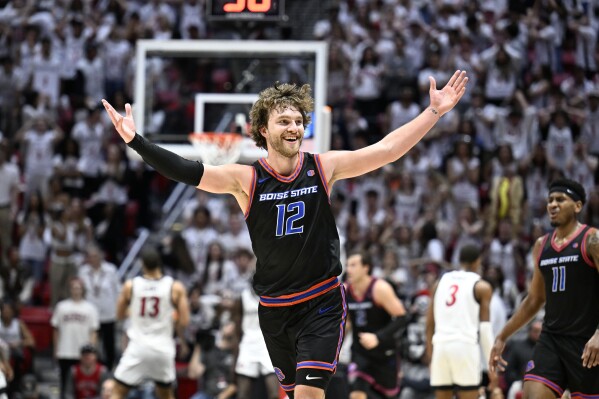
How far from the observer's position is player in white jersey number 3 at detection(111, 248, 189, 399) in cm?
1196

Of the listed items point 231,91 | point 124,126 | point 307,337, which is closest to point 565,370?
point 307,337

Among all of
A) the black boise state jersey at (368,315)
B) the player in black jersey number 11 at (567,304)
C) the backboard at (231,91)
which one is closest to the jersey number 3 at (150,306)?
the black boise state jersey at (368,315)

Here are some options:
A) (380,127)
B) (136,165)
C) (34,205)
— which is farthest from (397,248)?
(34,205)

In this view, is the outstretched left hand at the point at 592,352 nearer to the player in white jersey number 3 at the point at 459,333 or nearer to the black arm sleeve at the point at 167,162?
the player in white jersey number 3 at the point at 459,333

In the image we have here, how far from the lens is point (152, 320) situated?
12133 mm

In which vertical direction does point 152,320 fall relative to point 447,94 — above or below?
below

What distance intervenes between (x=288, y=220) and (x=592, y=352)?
2.72 metres

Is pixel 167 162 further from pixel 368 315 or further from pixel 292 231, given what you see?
pixel 368 315

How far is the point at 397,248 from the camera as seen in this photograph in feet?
55.9

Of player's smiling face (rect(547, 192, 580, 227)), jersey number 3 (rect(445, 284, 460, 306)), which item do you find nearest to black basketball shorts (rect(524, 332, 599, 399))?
player's smiling face (rect(547, 192, 580, 227))

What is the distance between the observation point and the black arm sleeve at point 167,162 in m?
6.39

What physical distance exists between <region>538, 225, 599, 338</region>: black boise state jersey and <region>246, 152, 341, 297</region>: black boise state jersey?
2.41 metres

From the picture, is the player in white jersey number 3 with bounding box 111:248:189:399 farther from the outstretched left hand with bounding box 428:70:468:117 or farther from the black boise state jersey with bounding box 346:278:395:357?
the outstretched left hand with bounding box 428:70:468:117

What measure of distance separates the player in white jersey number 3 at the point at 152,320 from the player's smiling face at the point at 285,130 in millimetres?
5616
